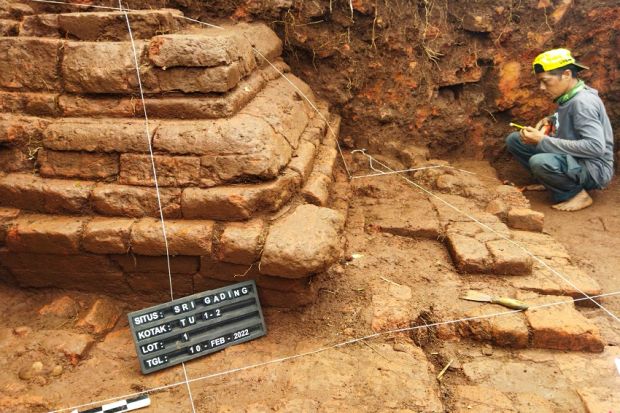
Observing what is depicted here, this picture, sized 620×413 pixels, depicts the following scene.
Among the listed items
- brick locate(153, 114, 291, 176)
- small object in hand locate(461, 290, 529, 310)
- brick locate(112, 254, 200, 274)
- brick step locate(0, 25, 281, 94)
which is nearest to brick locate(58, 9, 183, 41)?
brick step locate(0, 25, 281, 94)

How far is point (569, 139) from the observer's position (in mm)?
4660

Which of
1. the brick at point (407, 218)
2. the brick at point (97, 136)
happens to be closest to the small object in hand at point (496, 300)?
the brick at point (407, 218)

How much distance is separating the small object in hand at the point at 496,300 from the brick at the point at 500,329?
0.07 m

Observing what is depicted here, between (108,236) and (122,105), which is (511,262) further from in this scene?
(122,105)

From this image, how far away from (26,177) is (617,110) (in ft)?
18.3

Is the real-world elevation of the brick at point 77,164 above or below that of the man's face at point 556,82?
below

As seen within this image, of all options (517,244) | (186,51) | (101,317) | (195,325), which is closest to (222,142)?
(186,51)

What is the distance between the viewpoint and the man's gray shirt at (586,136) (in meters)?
A: 4.45

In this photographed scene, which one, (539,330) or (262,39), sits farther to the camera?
(262,39)

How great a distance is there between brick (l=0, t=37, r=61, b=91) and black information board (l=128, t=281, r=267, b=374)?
174 cm

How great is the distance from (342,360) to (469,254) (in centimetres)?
132

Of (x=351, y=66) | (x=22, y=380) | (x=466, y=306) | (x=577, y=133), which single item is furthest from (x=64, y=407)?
(x=577, y=133)

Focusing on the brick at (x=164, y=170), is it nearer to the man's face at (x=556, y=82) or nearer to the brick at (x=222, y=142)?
the brick at (x=222, y=142)

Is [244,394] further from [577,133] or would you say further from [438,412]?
[577,133]
